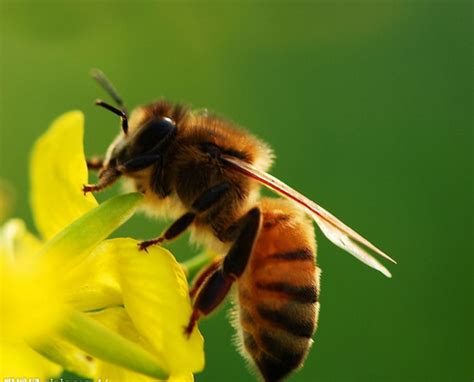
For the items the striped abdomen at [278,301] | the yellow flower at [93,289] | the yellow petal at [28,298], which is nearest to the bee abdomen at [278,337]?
the striped abdomen at [278,301]

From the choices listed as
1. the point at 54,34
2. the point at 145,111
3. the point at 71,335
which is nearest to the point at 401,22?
the point at 54,34

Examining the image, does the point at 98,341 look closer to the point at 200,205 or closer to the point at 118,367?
the point at 118,367

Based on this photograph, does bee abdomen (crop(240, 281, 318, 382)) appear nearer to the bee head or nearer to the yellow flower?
the yellow flower

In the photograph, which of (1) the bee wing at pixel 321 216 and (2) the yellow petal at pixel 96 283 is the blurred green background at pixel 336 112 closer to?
(1) the bee wing at pixel 321 216

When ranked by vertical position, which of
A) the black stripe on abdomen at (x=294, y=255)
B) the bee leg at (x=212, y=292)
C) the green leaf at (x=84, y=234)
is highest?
the green leaf at (x=84, y=234)

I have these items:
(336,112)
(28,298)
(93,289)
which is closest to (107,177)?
Result: (93,289)

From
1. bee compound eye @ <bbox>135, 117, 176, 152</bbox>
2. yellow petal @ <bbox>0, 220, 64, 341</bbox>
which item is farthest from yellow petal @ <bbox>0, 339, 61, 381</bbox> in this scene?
bee compound eye @ <bbox>135, 117, 176, 152</bbox>
